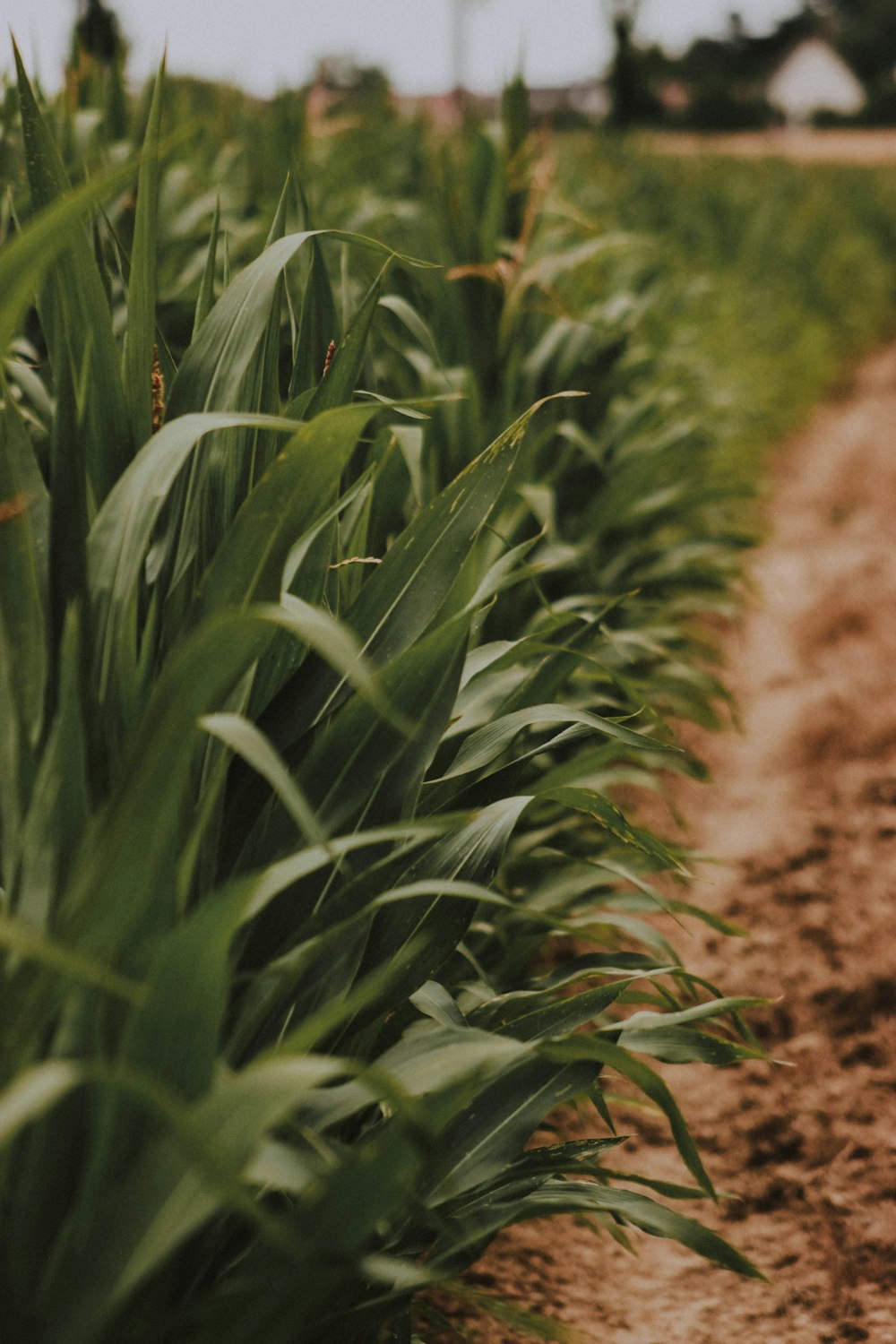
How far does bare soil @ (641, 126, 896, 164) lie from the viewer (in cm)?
1273

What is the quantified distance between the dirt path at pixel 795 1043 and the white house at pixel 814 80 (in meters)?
50.5

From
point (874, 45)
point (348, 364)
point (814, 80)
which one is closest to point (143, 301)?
point (348, 364)

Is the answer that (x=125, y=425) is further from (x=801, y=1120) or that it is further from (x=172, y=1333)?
(x=801, y=1120)

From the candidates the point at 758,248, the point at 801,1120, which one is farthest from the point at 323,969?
the point at 758,248

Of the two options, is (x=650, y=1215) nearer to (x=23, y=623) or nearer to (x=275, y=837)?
(x=275, y=837)

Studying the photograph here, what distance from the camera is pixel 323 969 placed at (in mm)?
988

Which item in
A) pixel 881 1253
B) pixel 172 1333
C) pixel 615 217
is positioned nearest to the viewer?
pixel 172 1333

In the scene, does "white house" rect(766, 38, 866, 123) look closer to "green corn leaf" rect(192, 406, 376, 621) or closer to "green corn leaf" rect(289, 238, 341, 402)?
"green corn leaf" rect(289, 238, 341, 402)

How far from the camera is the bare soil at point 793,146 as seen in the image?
12734 millimetres

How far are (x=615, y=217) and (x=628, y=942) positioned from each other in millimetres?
5009

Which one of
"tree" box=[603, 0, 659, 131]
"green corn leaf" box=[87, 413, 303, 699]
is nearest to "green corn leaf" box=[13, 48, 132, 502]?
"green corn leaf" box=[87, 413, 303, 699]

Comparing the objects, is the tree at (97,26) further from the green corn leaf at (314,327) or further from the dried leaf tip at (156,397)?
the dried leaf tip at (156,397)

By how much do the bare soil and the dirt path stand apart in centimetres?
753

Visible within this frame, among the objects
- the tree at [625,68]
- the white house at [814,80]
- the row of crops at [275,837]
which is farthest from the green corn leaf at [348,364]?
the white house at [814,80]
